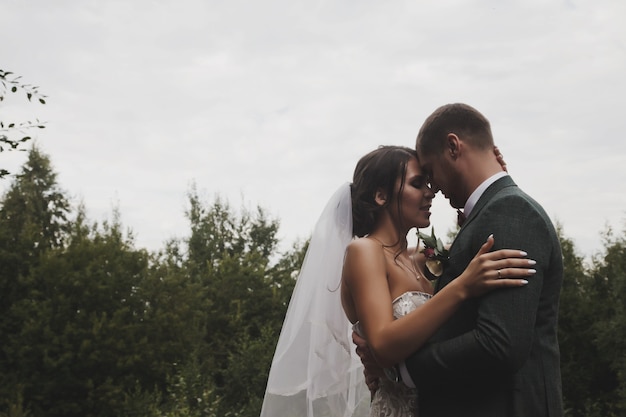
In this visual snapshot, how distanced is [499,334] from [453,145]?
917 millimetres

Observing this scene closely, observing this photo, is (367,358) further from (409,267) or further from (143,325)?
(143,325)

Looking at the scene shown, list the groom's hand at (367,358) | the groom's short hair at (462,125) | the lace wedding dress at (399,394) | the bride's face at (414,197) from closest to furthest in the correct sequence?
the groom's short hair at (462,125) → the groom's hand at (367,358) → the lace wedding dress at (399,394) → the bride's face at (414,197)

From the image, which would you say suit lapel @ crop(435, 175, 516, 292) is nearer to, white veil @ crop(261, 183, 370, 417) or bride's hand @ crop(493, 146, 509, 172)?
bride's hand @ crop(493, 146, 509, 172)

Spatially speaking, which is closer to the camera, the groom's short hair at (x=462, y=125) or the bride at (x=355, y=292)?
the groom's short hair at (x=462, y=125)

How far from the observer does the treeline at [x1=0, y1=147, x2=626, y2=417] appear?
29516 mm

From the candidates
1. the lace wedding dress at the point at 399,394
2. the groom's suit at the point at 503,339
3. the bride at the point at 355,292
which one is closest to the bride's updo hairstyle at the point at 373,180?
the bride at the point at 355,292

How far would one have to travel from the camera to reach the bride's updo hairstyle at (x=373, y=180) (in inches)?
170

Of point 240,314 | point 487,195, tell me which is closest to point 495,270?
point 487,195

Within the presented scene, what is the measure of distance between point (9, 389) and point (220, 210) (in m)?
28.3

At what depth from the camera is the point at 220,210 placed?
2213 inches

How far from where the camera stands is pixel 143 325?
32.0 meters

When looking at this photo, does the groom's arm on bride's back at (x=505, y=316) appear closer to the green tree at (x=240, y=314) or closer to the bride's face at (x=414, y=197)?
the bride's face at (x=414, y=197)

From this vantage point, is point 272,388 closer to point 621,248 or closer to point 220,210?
point 621,248

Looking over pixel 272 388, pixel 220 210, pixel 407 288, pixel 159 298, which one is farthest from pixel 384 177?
pixel 220 210
